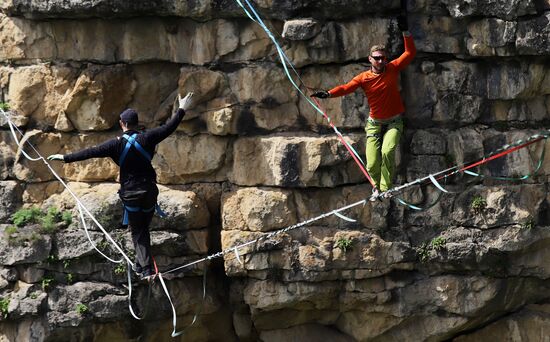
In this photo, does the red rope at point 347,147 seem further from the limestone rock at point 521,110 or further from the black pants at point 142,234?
the black pants at point 142,234

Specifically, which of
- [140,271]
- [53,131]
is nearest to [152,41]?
[53,131]

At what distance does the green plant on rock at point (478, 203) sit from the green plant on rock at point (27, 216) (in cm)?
632

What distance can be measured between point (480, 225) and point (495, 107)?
1692 mm

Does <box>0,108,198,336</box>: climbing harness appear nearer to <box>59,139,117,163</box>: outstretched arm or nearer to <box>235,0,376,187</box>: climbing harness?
<box>59,139,117,163</box>: outstretched arm

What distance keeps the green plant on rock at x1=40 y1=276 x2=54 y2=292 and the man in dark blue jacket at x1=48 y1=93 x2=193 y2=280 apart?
2140 mm

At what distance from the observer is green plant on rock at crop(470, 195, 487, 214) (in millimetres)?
17297

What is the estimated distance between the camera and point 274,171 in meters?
17.3

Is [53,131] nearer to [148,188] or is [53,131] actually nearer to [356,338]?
[148,188]

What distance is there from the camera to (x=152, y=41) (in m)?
17.6

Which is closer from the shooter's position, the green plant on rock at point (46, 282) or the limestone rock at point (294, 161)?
the limestone rock at point (294, 161)

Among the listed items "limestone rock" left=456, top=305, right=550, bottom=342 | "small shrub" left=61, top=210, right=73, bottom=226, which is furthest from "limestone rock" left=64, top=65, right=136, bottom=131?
"limestone rock" left=456, top=305, right=550, bottom=342

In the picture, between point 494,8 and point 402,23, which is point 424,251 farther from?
point 494,8

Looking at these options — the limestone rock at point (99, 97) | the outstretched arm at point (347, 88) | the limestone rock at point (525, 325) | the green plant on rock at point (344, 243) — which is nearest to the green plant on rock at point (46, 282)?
the limestone rock at point (99, 97)

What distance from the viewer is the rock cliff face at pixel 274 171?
17.0m
